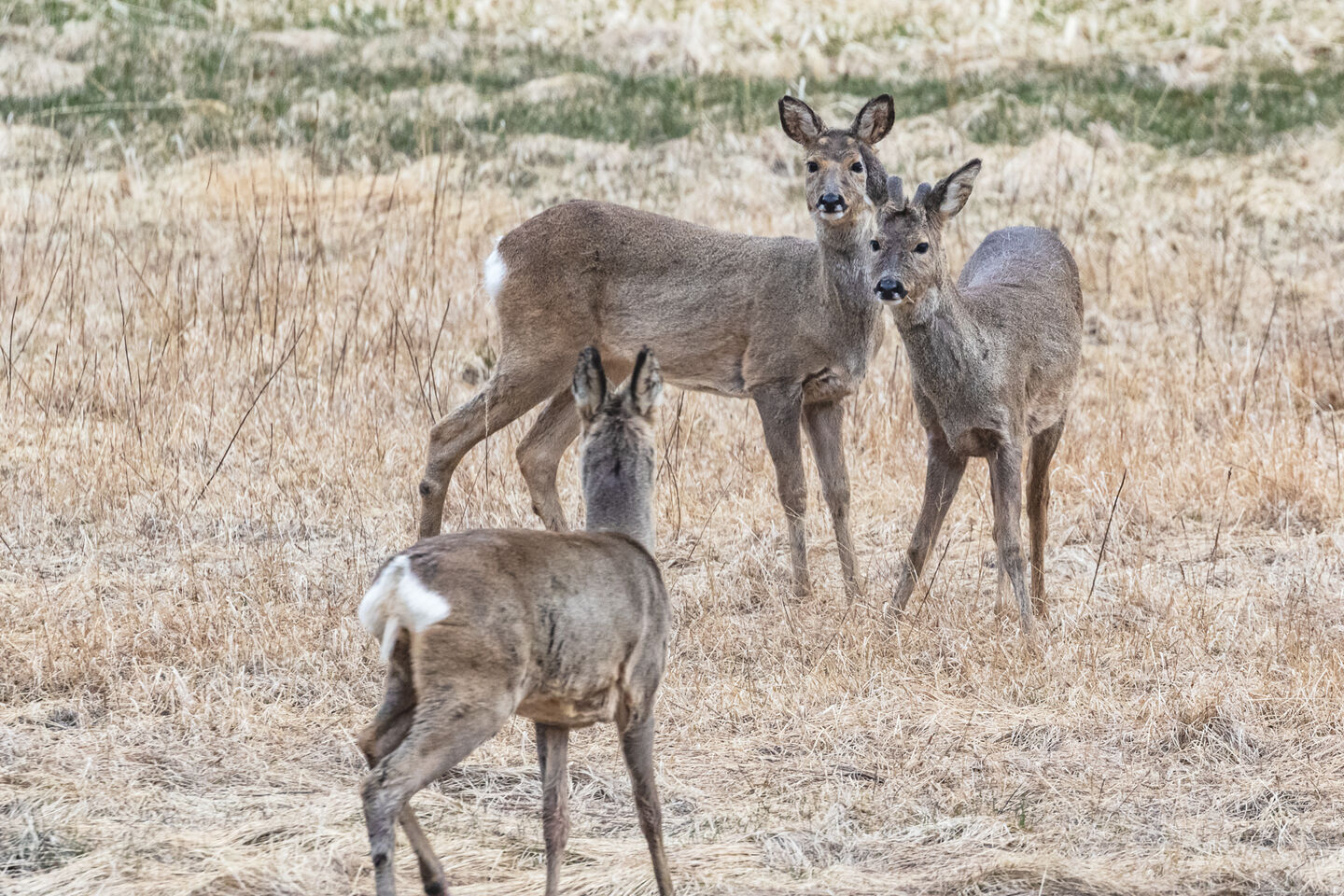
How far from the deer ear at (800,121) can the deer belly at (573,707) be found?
3976 mm

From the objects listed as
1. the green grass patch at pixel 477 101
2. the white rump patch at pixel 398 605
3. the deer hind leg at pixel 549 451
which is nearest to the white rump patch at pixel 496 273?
the deer hind leg at pixel 549 451

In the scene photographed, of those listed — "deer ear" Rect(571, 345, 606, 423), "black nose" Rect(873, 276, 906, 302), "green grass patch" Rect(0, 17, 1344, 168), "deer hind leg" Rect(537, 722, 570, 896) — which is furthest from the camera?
"green grass patch" Rect(0, 17, 1344, 168)

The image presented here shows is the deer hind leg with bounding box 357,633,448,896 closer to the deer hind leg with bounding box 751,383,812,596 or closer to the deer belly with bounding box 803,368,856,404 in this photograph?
the deer hind leg with bounding box 751,383,812,596

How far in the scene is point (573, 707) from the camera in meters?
4.06

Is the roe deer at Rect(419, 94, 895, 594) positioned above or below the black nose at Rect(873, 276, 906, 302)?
below

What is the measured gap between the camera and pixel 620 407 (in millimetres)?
4527

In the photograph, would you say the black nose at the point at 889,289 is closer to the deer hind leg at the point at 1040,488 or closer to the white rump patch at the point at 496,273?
the deer hind leg at the point at 1040,488

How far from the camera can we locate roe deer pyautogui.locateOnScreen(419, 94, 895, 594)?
7.38 m

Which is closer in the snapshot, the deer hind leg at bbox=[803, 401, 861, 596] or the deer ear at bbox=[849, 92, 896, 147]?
the deer hind leg at bbox=[803, 401, 861, 596]

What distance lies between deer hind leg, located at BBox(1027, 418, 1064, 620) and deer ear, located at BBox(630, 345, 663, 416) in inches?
116

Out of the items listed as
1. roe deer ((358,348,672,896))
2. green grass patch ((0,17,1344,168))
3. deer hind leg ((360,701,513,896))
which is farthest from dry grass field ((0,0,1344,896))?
deer hind leg ((360,701,513,896))

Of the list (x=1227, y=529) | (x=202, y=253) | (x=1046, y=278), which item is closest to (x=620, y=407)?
(x=1046, y=278)

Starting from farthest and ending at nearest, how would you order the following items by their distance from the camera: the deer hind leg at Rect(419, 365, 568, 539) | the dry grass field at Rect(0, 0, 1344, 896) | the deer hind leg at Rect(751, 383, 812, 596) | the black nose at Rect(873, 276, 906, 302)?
1. the deer hind leg at Rect(419, 365, 568, 539)
2. the deer hind leg at Rect(751, 383, 812, 596)
3. the black nose at Rect(873, 276, 906, 302)
4. the dry grass field at Rect(0, 0, 1344, 896)

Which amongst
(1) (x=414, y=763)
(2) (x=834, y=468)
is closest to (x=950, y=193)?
(2) (x=834, y=468)
